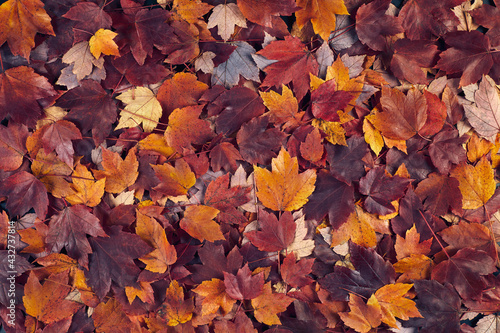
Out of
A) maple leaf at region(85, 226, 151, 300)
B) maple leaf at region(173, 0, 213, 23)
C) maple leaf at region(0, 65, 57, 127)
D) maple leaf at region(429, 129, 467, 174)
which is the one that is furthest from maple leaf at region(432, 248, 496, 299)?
maple leaf at region(0, 65, 57, 127)

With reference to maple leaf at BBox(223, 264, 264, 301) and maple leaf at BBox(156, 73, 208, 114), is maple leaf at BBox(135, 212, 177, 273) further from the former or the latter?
maple leaf at BBox(156, 73, 208, 114)

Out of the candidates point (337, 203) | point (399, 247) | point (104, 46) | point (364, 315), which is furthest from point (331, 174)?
point (104, 46)

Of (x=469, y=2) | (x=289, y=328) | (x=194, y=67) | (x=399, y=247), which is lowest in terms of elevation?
(x=289, y=328)

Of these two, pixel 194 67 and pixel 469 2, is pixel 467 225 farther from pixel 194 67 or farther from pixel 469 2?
pixel 194 67

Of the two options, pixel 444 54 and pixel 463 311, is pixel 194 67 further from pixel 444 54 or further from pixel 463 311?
pixel 463 311

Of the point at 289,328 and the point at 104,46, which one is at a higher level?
the point at 104,46
